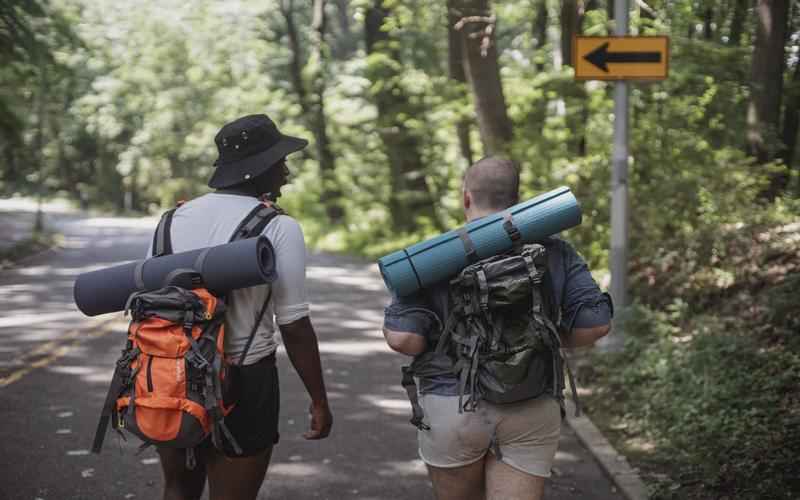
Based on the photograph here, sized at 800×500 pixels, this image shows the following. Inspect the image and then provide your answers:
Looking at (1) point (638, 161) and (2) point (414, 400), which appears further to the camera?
(1) point (638, 161)

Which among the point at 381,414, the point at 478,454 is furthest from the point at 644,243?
the point at 478,454

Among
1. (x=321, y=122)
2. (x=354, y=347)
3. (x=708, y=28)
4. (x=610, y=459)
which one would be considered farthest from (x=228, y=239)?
(x=321, y=122)

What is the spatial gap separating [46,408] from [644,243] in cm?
704

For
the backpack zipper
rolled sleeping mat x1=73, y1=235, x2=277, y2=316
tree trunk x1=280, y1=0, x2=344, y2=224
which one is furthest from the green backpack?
tree trunk x1=280, y1=0, x2=344, y2=224

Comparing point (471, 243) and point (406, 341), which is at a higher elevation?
point (471, 243)

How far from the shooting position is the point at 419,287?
3.44m

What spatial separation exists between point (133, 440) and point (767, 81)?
34.0 feet

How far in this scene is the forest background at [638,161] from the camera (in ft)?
24.2

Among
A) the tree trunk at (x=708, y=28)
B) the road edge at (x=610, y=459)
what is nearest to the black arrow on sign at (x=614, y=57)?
the road edge at (x=610, y=459)

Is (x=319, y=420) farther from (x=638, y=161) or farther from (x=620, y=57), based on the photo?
(x=638, y=161)

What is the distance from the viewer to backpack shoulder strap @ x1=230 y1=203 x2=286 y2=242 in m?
3.66

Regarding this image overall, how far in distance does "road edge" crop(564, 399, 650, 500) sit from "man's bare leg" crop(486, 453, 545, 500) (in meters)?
2.58

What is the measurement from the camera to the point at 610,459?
6.91m

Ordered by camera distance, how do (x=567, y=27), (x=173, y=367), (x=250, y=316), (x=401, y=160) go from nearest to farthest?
(x=173, y=367) → (x=250, y=316) → (x=567, y=27) → (x=401, y=160)
